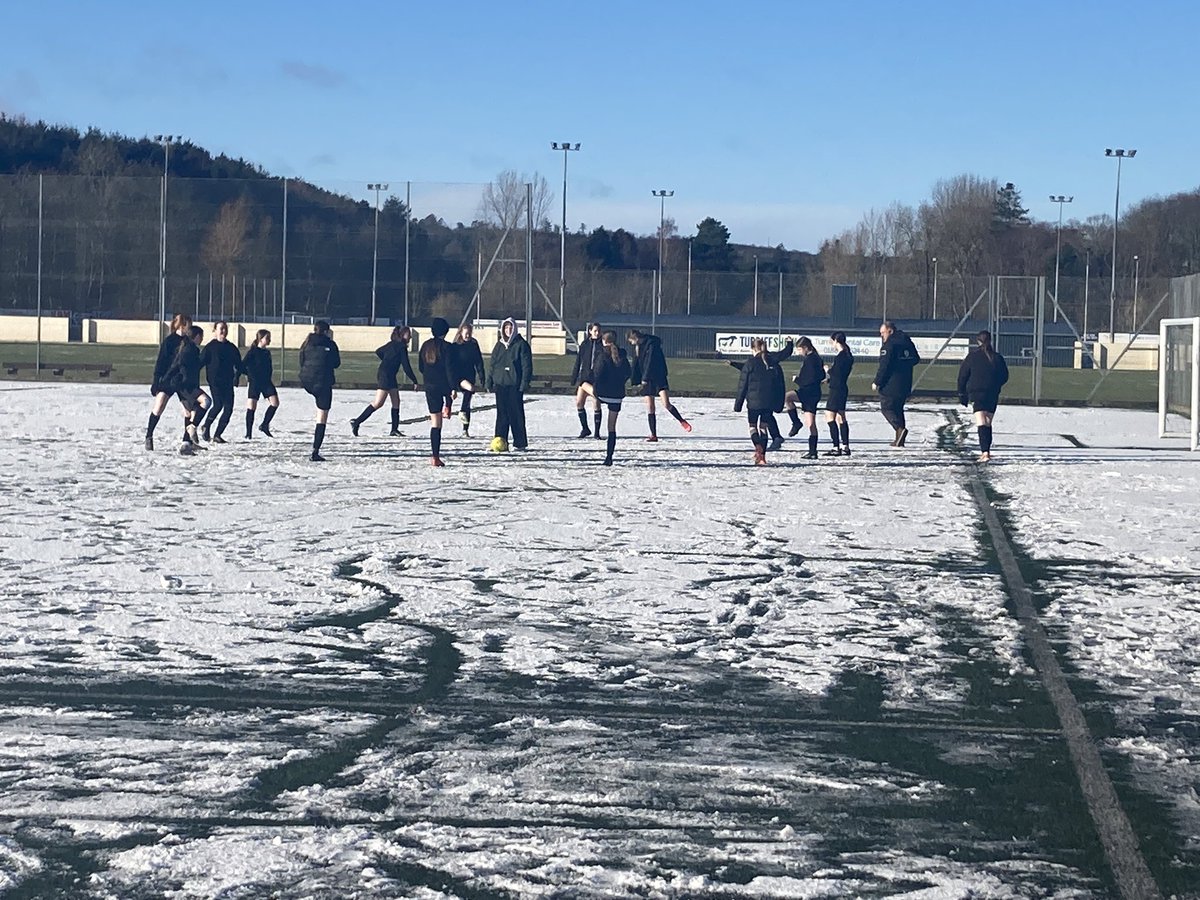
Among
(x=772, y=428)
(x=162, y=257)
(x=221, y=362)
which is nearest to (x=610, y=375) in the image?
(x=772, y=428)

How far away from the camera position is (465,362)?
21.4 meters

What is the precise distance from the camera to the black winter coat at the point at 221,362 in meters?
21.0

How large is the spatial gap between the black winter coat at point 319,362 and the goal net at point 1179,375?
12.6m

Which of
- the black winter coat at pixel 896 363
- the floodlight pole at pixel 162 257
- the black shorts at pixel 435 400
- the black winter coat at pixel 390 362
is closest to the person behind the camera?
the black shorts at pixel 435 400

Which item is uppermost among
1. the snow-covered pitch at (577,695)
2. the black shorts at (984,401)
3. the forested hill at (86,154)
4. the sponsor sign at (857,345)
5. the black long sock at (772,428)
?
the forested hill at (86,154)

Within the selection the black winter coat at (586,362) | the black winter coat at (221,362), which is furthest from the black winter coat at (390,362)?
the black winter coat at (586,362)

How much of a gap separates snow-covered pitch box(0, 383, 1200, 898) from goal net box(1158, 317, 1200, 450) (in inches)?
374

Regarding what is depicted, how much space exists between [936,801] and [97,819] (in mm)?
2796

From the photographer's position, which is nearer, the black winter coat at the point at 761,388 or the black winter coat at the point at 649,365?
the black winter coat at the point at 761,388

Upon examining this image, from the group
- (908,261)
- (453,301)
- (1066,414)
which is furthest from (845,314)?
(908,261)

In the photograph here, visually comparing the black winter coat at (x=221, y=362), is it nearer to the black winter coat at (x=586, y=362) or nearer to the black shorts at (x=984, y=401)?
the black winter coat at (x=586, y=362)

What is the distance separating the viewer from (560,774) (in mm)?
6000

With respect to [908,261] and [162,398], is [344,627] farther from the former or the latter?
[908,261]

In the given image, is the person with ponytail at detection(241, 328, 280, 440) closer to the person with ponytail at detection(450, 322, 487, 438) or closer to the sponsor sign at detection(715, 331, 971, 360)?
the person with ponytail at detection(450, 322, 487, 438)
